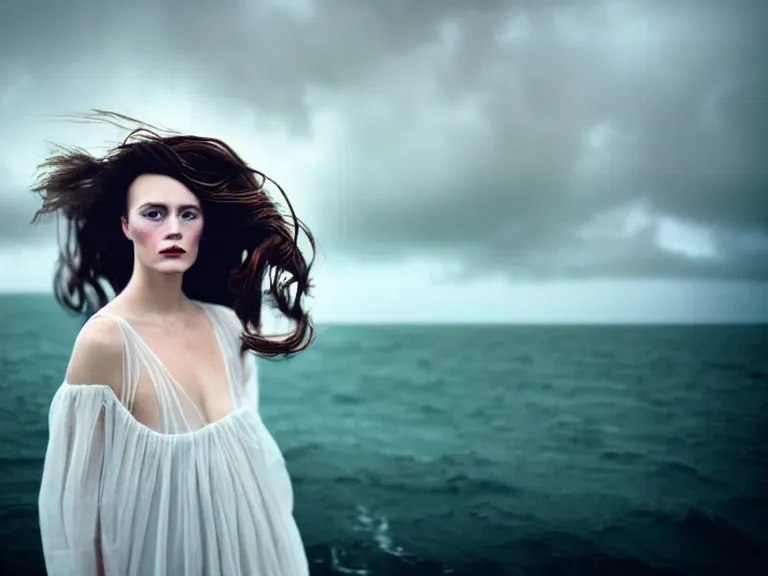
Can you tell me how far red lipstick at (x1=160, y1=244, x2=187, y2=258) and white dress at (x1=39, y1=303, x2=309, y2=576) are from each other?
0.17 m

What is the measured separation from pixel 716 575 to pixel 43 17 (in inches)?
101

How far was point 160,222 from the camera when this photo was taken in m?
1.44

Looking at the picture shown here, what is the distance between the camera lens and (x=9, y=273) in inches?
77.8

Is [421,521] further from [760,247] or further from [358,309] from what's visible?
[760,247]

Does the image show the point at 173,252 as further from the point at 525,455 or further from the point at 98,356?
the point at 525,455

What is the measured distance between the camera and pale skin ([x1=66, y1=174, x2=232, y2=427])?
140 centimetres

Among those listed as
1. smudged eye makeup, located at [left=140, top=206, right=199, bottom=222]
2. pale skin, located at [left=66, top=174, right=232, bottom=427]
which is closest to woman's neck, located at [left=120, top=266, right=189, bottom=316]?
pale skin, located at [left=66, top=174, right=232, bottom=427]

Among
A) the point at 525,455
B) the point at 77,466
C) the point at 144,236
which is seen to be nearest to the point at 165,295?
the point at 144,236

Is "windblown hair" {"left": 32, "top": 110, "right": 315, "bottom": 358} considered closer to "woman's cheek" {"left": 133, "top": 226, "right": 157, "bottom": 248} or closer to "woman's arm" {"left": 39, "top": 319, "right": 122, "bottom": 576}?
"woman's cheek" {"left": 133, "top": 226, "right": 157, "bottom": 248}

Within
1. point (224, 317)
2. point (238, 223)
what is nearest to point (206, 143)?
point (238, 223)

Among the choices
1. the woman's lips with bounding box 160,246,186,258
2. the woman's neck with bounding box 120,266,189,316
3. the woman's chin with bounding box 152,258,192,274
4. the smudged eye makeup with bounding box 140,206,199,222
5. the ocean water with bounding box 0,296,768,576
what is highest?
the smudged eye makeup with bounding box 140,206,199,222

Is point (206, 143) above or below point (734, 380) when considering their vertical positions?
above

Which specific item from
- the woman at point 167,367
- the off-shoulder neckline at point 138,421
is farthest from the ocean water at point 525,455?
the off-shoulder neckline at point 138,421

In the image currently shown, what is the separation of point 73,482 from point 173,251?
1.63 ft
